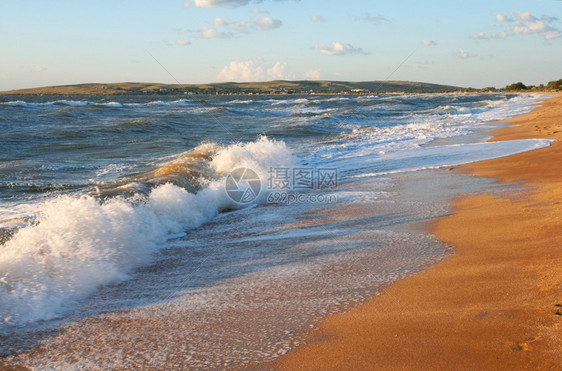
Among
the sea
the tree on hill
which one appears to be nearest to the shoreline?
the sea

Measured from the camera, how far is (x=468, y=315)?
3285 millimetres

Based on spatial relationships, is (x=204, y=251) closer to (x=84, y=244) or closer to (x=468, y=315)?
(x=84, y=244)

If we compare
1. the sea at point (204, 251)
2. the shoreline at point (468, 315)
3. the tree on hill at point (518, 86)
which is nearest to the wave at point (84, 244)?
the sea at point (204, 251)

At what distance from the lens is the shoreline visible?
2811 mm

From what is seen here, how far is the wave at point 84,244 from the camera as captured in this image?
13.0 feet

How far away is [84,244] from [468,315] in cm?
347

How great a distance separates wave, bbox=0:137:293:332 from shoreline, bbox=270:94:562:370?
2.10m

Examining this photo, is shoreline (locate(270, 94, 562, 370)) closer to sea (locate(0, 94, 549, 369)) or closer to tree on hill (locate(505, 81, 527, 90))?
sea (locate(0, 94, 549, 369))

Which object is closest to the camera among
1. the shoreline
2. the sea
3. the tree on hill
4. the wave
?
the shoreline

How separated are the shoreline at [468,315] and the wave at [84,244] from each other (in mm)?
2096

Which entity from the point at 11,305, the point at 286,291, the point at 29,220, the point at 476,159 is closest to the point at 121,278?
the point at 11,305

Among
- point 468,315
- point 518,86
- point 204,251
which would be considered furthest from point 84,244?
point 518,86

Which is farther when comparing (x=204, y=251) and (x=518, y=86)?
(x=518, y=86)

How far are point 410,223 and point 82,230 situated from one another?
3.50m
